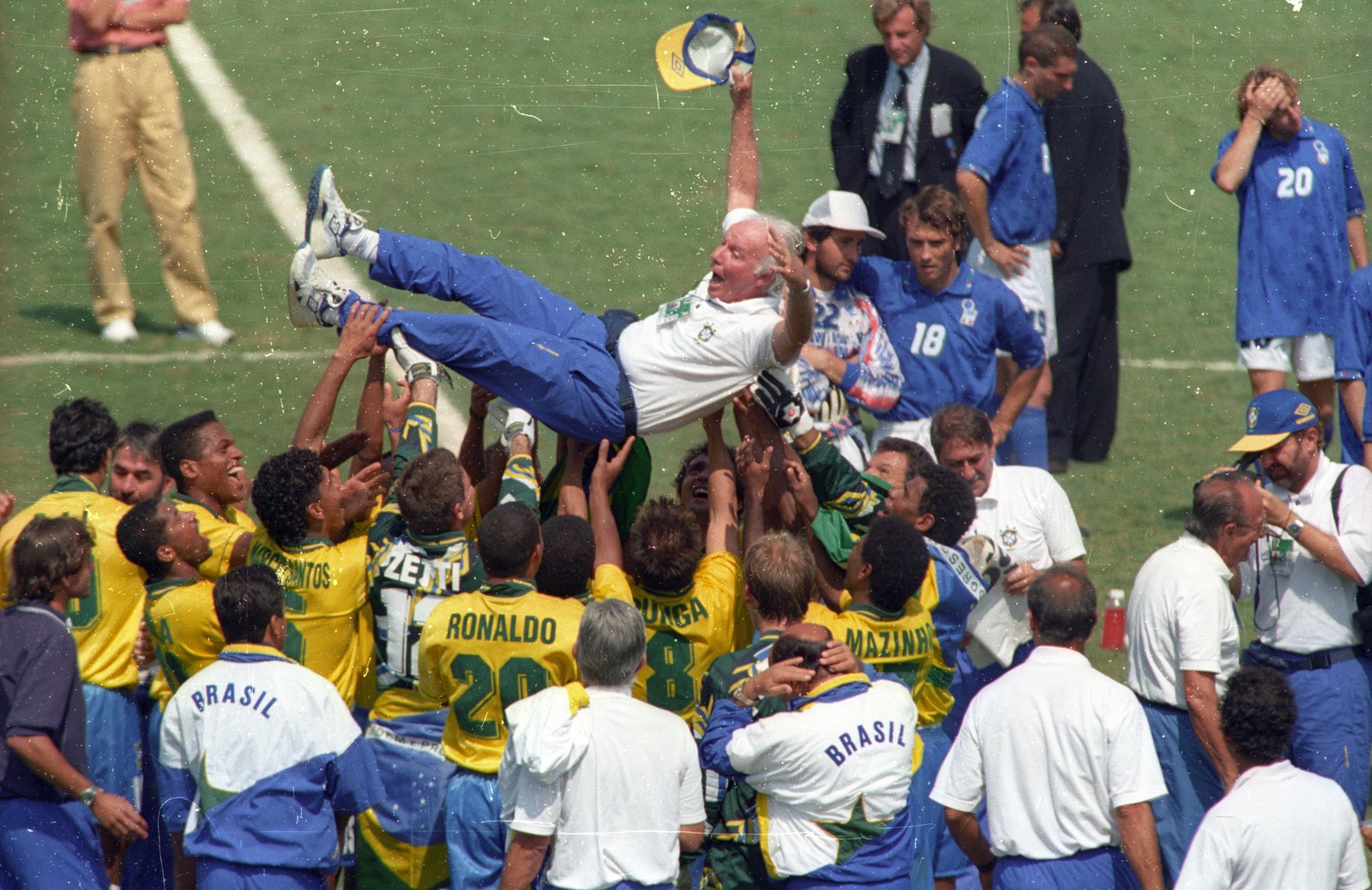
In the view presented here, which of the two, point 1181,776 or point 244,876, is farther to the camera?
point 1181,776

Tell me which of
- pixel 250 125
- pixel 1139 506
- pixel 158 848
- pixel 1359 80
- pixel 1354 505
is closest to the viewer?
pixel 158 848

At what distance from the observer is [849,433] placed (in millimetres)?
7254

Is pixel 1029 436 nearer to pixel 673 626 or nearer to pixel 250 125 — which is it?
pixel 673 626

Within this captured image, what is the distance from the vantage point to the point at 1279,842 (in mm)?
4348

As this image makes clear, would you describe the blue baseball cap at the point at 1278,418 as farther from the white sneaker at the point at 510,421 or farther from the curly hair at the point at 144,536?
the curly hair at the point at 144,536

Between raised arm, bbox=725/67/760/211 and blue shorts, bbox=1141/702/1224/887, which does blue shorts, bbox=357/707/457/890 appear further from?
raised arm, bbox=725/67/760/211

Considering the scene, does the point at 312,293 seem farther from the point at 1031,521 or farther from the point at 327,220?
the point at 1031,521

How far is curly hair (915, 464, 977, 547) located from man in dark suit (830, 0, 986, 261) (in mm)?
3426

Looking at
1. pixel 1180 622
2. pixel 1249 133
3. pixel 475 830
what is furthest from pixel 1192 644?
pixel 1249 133

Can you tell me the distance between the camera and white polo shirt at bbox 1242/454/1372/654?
6.13 meters

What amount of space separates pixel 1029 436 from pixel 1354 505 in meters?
2.24

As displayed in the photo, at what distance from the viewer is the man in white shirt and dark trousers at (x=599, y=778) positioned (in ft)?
14.6

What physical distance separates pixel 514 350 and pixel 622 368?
1.60 ft

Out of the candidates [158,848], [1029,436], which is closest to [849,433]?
[1029,436]
